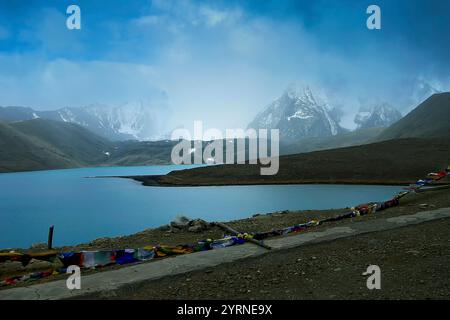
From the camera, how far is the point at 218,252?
9539mm

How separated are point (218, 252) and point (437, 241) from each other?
228 inches

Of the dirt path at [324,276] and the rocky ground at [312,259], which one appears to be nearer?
the dirt path at [324,276]

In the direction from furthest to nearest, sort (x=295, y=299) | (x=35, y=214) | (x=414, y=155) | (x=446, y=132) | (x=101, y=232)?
(x=446, y=132) < (x=414, y=155) < (x=35, y=214) < (x=101, y=232) < (x=295, y=299)

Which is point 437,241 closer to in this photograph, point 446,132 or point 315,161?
point 315,161

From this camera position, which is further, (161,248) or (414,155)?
(414,155)

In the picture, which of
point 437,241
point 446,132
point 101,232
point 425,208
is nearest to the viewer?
point 437,241

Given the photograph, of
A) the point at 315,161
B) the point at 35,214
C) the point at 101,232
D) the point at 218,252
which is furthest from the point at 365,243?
the point at 315,161

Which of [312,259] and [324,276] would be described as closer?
[324,276]

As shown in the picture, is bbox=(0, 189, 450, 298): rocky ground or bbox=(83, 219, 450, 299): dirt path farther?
bbox=(0, 189, 450, 298): rocky ground

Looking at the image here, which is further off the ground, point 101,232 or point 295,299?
point 295,299

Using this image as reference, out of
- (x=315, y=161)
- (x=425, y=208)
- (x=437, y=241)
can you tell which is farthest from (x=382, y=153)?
(x=437, y=241)
